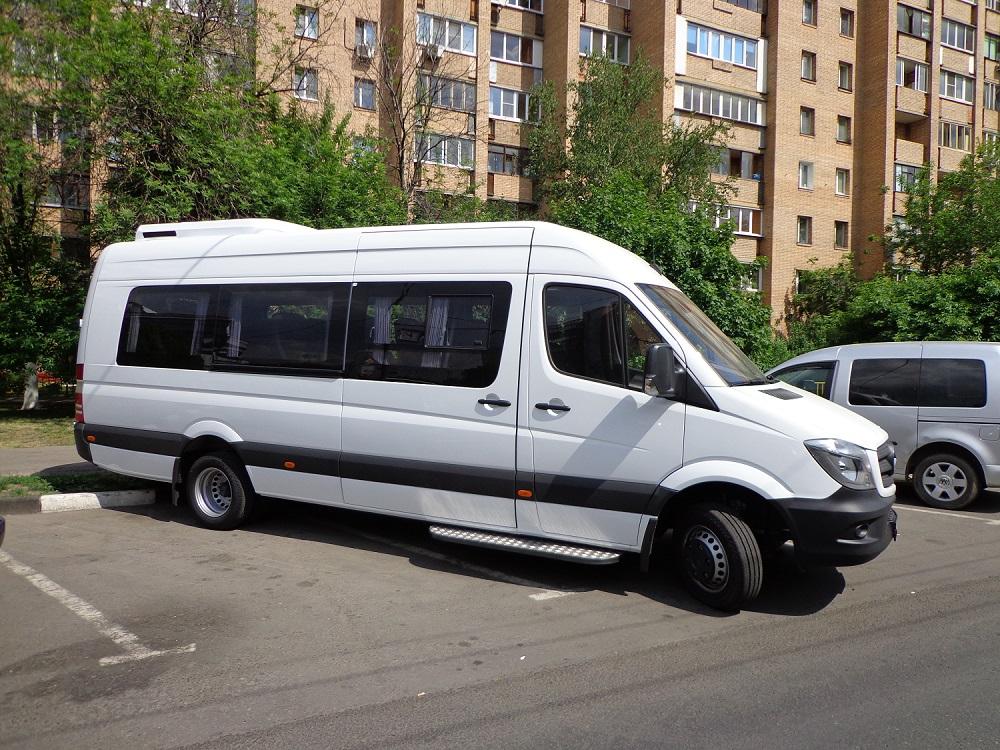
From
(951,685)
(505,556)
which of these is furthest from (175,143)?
(951,685)

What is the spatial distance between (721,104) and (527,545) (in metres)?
29.3

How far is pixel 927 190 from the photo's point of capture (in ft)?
93.9

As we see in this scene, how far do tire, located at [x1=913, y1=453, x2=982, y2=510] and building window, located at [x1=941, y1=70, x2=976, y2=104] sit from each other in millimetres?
32922

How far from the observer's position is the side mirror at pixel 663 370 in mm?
5207

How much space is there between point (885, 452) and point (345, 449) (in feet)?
13.4

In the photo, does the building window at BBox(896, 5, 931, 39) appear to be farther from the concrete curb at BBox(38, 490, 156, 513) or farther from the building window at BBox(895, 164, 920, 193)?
the concrete curb at BBox(38, 490, 156, 513)

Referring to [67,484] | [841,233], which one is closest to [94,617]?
[67,484]

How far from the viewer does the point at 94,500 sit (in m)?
8.16

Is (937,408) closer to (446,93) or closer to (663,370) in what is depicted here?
(663,370)

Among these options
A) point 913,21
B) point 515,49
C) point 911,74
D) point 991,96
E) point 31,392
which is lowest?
point 31,392

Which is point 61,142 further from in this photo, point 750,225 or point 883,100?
point 883,100

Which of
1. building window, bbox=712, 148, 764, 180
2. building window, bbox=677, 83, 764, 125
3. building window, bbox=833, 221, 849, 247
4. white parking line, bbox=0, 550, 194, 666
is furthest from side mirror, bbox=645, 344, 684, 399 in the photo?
building window, bbox=833, 221, 849, 247

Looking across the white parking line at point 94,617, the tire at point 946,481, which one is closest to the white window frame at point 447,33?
the tire at point 946,481

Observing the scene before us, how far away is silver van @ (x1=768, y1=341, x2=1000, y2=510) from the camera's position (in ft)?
29.5
